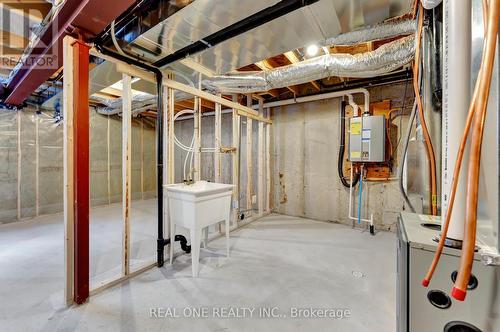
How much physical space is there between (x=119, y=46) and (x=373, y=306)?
301 centimetres

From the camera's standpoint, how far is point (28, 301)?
177 cm

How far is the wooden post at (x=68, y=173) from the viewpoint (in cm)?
171

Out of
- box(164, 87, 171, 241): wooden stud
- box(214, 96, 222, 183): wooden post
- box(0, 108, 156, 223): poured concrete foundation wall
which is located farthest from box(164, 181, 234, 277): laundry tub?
box(0, 108, 156, 223): poured concrete foundation wall

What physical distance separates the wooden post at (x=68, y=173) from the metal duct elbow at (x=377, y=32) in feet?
A: 7.12

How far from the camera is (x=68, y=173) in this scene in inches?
67.6

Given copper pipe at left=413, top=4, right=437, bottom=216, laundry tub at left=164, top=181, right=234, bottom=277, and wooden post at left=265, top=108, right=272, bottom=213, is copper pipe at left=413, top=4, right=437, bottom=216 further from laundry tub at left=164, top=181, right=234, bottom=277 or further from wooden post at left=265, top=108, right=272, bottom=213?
wooden post at left=265, top=108, right=272, bottom=213

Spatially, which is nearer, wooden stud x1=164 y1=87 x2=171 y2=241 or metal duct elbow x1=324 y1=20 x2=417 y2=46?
metal duct elbow x1=324 y1=20 x2=417 y2=46

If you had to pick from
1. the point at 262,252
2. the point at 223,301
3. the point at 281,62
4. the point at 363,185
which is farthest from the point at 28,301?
the point at 363,185

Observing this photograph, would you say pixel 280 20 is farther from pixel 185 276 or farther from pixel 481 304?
pixel 185 276

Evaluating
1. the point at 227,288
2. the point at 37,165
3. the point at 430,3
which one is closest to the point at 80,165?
the point at 227,288

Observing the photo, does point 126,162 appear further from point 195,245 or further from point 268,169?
point 268,169

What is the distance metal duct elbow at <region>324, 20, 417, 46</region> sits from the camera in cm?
192

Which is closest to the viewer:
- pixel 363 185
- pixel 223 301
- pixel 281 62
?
pixel 223 301

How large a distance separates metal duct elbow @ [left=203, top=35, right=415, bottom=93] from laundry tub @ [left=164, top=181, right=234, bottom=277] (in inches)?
62.4
